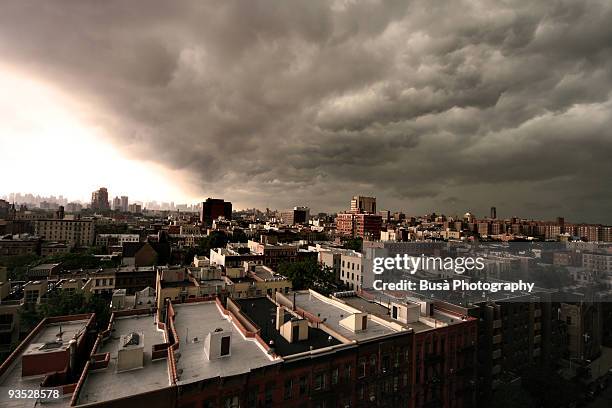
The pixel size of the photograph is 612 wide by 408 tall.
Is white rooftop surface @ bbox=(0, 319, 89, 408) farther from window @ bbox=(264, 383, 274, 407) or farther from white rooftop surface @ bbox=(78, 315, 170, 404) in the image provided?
window @ bbox=(264, 383, 274, 407)

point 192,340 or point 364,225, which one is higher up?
point 364,225

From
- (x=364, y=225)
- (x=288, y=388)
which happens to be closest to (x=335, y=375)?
(x=288, y=388)

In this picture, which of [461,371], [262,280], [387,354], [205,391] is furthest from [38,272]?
[461,371]

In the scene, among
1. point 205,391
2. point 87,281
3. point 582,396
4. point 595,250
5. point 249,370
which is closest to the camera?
point 205,391

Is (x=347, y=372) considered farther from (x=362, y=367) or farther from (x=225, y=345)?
(x=225, y=345)

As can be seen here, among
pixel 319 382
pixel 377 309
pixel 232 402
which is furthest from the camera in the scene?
pixel 377 309

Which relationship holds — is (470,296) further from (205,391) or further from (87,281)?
(87,281)

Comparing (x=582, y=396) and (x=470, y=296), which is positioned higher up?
(x=470, y=296)
